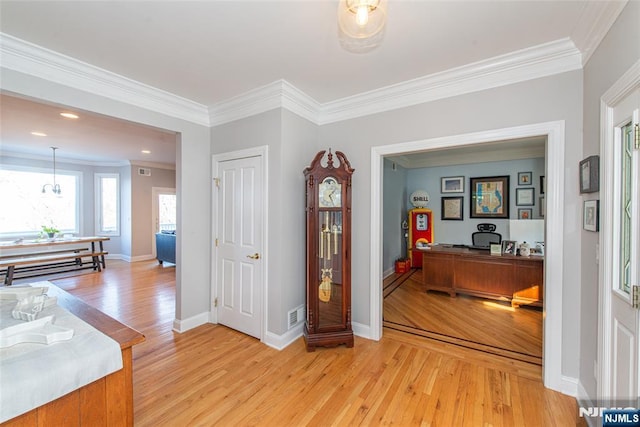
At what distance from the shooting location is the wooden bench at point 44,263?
4836mm

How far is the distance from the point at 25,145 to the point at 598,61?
8.49m

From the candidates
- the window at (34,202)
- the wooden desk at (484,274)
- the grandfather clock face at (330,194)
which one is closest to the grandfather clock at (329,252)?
the grandfather clock face at (330,194)

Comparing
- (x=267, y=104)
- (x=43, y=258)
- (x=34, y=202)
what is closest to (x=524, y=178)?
(x=267, y=104)

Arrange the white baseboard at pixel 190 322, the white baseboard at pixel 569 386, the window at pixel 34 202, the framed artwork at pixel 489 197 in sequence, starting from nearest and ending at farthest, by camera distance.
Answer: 1. the white baseboard at pixel 569 386
2. the white baseboard at pixel 190 322
3. the framed artwork at pixel 489 197
4. the window at pixel 34 202

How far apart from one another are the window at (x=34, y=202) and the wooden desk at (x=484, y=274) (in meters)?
8.56

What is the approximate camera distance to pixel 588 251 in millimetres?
1826

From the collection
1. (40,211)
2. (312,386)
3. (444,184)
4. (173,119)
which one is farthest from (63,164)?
(444,184)

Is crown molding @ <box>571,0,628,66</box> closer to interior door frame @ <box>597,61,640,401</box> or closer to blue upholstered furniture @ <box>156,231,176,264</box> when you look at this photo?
interior door frame @ <box>597,61,640,401</box>

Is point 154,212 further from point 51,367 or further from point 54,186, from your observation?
point 51,367

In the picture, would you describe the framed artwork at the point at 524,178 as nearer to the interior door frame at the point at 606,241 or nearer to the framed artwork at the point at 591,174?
the framed artwork at the point at 591,174

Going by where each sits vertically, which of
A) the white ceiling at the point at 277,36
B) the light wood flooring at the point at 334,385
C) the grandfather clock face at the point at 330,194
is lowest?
the light wood flooring at the point at 334,385

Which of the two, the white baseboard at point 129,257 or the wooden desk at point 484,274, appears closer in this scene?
the wooden desk at point 484,274

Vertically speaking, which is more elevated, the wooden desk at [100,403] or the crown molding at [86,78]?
the crown molding at [86,78]

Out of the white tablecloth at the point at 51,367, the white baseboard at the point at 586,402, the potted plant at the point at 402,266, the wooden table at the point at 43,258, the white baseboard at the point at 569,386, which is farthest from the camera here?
the potted plant at the point at 402,266
